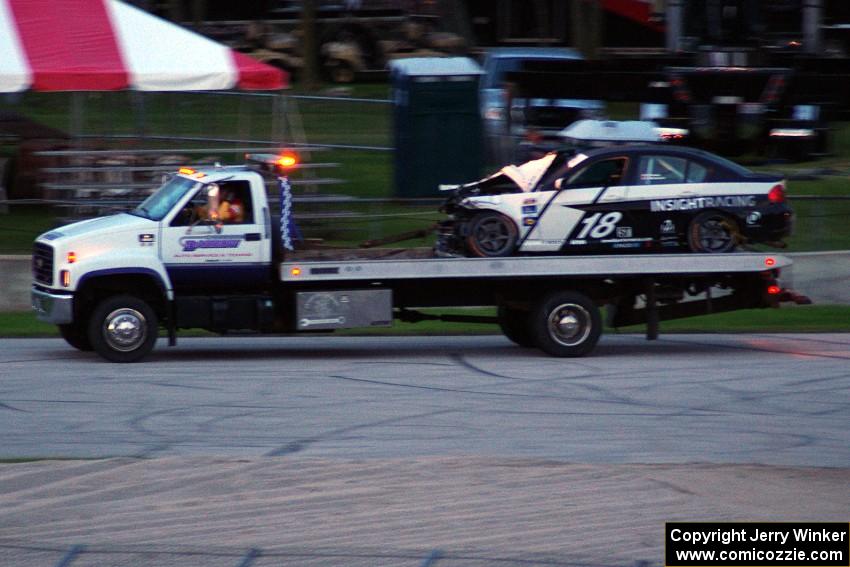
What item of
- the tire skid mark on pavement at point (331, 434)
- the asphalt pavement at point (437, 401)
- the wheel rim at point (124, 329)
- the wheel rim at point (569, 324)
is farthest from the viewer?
the wheel rim at point (569, 324)

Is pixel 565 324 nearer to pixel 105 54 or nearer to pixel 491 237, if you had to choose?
pixel 491 237

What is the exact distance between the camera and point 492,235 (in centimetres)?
1451

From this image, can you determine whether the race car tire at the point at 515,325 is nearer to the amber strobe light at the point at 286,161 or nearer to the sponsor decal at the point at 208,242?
the amber strobe light at the point at 286,161

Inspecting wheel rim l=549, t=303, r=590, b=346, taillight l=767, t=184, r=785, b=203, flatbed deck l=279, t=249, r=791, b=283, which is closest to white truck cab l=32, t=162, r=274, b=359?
flatbed deck l=279, t=249, r=791, b=283

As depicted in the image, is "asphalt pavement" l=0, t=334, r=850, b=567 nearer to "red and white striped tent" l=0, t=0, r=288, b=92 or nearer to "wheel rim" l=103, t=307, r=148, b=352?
"wheel rim" l=103, t=307, r=148, b=352

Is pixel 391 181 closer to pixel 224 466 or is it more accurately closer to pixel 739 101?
pixel 739 101

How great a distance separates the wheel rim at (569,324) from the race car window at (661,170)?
154cm

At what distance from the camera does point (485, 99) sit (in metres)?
23.9

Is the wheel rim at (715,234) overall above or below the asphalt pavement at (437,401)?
above

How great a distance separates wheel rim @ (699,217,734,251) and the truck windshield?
5.46 meters

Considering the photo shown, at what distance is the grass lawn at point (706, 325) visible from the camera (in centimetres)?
1692

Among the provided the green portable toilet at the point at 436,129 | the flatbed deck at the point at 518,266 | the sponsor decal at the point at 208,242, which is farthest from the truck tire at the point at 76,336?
the green portable toilet at the point at 436,129

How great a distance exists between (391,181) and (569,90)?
409cm

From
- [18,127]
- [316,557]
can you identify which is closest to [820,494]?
[316,557]
